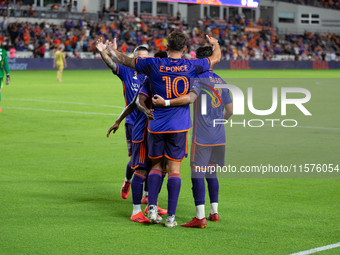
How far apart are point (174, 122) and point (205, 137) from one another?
443mm

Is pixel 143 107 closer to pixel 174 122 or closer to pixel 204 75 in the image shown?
pixel 174 122

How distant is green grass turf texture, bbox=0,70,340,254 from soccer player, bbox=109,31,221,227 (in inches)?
18.3

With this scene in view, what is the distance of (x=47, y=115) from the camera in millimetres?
15875

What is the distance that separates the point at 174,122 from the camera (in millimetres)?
5473

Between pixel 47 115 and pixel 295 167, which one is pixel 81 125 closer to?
pixel 47 115

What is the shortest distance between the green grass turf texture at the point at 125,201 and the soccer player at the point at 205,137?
25 centimetres

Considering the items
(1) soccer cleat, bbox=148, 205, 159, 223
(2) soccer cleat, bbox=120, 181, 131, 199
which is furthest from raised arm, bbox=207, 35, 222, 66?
(2) soccer cleat, bbox=120, 181, 131, 199

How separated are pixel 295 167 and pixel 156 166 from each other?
4.14 metres

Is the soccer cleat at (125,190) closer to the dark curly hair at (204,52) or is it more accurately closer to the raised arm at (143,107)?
the raised arm at (143,107)

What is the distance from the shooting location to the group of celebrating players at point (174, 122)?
5430 mm

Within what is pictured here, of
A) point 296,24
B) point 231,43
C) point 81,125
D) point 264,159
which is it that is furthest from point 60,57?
point 296,24

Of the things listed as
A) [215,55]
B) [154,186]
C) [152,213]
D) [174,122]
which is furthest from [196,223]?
[215,55]

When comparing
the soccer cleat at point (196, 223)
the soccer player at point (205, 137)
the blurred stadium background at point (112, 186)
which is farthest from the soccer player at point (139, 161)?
the soccer player at point (205, 137)

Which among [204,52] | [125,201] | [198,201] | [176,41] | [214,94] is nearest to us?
[176,41]
